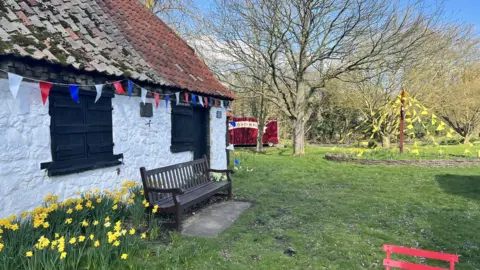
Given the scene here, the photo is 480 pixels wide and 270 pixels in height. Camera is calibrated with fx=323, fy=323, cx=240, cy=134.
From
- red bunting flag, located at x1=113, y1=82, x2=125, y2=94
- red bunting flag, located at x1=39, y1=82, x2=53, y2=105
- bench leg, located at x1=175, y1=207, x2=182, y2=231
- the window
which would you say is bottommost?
bench leg, located at x1=175, y1=207, x2=182, y2=231

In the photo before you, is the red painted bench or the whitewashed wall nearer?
the red painted bench

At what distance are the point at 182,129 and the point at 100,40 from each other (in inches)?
115

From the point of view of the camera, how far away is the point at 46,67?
4754 millimetres

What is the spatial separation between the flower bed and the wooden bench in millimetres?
344

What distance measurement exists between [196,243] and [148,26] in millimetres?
6923

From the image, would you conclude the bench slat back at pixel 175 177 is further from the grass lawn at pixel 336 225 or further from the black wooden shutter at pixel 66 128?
the black wooden shutter at pixel 66 128

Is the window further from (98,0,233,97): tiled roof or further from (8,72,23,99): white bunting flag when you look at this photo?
(98,0,233,97): tiled roof

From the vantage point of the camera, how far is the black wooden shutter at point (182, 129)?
796 centimetres

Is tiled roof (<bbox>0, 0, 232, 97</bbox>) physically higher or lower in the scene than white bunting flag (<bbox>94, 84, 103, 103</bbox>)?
higher

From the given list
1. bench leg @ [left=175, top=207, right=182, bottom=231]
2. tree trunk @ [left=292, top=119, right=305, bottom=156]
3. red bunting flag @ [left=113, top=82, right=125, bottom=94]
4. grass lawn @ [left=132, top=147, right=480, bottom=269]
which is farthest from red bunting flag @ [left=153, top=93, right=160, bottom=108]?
tree trunk @ [left=292, top=119, right=305, bottom=156]

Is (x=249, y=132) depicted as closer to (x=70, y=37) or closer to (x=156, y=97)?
(x=156, y=97)

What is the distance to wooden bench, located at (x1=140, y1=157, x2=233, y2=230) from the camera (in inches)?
203

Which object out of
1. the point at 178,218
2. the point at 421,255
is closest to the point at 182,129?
the point at 178,218

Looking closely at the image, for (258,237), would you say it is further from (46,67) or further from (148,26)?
(148,26)
